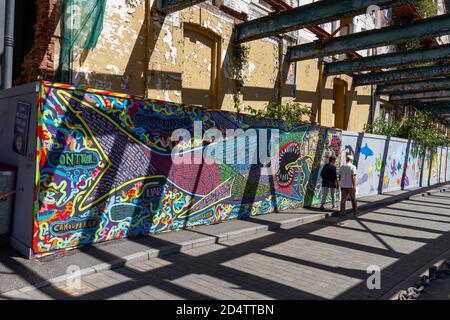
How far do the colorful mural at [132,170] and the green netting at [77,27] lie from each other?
2.79 metres

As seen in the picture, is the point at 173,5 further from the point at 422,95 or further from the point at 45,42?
the point at 422,95

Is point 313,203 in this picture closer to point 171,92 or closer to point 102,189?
point 171,92

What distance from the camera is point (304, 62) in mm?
16953

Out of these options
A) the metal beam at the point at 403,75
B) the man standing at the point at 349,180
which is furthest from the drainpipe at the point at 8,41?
the metal beam at the point at 403,75

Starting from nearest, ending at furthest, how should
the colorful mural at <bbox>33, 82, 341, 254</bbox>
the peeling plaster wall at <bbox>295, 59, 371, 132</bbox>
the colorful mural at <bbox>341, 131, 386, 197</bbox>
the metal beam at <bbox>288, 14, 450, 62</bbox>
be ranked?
the colorful mural at <bbox>33, 82, 341, 254</bbox> → the metal beam at <bbox>288, 14, 450, 62</bbox> → the colorful mural at <bbox>341, 131, 386, 197</bbox> → the peeling plaster wall at <bbox>295, 59, 371, 132</bbox>

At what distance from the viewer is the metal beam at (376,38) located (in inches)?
469

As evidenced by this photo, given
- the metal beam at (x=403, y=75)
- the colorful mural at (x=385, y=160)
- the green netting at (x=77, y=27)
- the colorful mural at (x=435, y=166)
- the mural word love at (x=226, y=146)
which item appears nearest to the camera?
the mural word love at (x=226, y=146)

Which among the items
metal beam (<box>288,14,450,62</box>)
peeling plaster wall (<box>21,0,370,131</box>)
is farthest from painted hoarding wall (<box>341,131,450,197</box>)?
peeling plaster wall (<box>21,0,370,131</box>)

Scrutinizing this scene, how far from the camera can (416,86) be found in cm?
2062

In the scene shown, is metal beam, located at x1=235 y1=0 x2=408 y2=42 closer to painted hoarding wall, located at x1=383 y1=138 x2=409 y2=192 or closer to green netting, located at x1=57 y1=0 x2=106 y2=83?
green netting, located at x1=57 y1=0 x2=106 y2=83

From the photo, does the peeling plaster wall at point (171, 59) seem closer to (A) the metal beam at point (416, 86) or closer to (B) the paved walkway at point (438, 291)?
(B) the paved walkway at point (438, 291)

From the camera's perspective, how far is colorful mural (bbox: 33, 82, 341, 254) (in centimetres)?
594

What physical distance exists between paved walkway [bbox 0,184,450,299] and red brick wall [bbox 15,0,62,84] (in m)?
4.28

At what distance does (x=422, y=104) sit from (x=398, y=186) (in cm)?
1195
